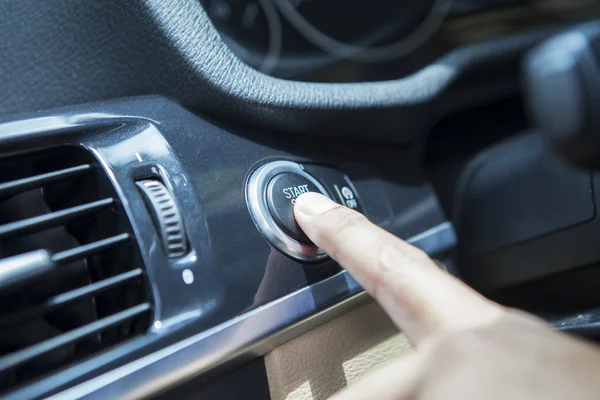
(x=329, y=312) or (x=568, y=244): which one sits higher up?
(x=329, y=312)

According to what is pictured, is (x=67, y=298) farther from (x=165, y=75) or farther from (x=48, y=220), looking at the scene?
(x=165, y=75)

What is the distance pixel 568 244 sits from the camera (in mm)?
733

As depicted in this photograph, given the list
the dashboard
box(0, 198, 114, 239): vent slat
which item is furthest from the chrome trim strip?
the dashboard

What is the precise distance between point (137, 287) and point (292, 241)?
14 cm

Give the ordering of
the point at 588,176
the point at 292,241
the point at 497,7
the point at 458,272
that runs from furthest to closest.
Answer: the point at 497,7 < the point at 458,272 < the point at 588,176 < the point at 292,241

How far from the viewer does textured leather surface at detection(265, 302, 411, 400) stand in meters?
0.54

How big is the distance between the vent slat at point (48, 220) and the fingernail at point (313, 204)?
0.53ft

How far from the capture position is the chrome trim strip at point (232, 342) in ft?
1.46

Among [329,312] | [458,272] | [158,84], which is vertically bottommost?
[458,272]

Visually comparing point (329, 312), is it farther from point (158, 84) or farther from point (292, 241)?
point (158, 84)

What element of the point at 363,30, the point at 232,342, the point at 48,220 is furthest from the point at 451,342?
the point at 363,30

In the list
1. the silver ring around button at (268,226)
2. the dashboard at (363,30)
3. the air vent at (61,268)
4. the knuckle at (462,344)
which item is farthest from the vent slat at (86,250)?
the dashboard at (363,30)

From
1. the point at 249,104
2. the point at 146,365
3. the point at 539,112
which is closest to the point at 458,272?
the point at 539,112

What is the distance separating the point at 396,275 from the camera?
46 centimetres
